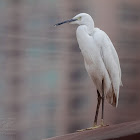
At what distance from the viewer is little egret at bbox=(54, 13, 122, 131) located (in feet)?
5.10

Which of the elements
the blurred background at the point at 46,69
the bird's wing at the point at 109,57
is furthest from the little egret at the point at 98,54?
the blurred background at the point at 46,69

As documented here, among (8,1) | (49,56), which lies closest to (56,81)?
(49,56)

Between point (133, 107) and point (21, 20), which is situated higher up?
point (21, 20)

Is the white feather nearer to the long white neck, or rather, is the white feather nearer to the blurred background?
the long white neck

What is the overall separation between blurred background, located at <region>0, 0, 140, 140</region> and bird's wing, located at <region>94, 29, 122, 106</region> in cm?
102

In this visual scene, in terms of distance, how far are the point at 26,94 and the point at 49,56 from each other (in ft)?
0.79

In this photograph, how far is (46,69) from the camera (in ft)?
8.92

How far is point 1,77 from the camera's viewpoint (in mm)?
2646

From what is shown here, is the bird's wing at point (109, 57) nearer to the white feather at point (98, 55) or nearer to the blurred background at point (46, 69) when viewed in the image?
the white feather at point (98, 55)

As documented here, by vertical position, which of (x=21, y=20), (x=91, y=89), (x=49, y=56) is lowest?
(x=91, y=89)

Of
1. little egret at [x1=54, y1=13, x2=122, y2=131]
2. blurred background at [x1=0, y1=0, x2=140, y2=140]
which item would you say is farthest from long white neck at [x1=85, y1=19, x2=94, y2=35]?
blurred background at [x1=0, y1=0, x2=140, y2=140]

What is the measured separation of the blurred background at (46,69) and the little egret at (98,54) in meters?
1.02

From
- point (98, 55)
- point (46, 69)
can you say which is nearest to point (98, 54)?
point (98, 55)

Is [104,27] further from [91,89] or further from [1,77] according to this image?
[1,77]
